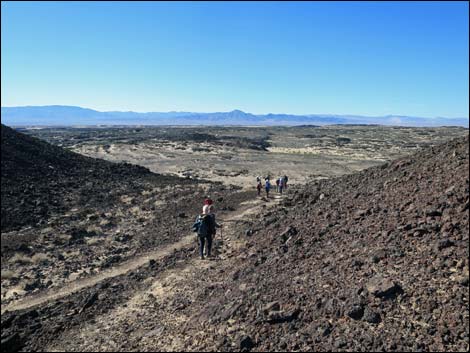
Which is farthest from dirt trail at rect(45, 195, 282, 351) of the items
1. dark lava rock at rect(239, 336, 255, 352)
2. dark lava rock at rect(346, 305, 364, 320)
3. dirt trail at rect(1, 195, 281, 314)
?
dark lava rock at rect(346, 305, 364, 320)

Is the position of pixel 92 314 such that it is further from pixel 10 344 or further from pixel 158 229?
pixel 158 229

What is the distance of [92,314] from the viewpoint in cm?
1013

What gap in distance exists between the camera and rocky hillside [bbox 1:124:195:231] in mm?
22938

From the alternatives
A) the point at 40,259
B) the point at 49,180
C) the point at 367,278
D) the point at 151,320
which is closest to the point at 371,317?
the point at 367,278

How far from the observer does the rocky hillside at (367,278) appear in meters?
7.02

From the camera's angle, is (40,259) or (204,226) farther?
(40,259)

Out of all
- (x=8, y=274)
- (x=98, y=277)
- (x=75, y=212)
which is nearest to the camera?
(x=98, y=277)

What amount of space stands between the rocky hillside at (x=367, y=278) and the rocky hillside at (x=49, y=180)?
15.3 metres

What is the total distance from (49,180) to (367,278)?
2619 centimetres

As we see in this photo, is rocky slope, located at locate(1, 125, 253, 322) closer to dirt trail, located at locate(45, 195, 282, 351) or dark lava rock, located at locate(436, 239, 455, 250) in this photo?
dirt trail, located at locate(45, 195, 282, 351)

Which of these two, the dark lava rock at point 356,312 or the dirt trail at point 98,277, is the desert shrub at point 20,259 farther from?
the dark lava rock at point 356,312

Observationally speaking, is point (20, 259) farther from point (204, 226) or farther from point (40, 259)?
point (204, 226)

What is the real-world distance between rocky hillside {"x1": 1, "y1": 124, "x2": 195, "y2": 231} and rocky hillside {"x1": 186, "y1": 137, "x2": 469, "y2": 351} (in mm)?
15269

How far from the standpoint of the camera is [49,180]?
29.2 meters
